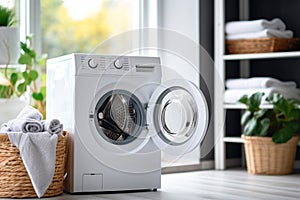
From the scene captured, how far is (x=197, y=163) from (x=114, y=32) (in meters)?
1.02

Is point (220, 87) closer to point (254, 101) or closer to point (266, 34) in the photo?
point (254, 101)

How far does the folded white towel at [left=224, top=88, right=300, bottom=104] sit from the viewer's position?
3.89 metres

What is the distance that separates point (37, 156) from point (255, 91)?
163 cm

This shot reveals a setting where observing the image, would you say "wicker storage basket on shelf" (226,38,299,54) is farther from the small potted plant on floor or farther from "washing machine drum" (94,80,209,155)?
"washing machine drum" (94,80,209,155)

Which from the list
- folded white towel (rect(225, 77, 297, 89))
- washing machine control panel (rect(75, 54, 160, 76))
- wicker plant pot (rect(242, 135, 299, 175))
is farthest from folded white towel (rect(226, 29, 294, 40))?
washing machine control panel (rect(75, 54, 160, 76))

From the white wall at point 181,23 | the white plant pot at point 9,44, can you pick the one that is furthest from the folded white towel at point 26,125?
the white wall at point 181,23

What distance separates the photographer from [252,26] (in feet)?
13.2

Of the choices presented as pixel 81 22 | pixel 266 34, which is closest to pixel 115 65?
pixel 81 22

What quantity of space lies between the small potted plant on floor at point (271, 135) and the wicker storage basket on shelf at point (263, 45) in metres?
0.33

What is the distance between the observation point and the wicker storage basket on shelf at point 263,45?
13.1 ft

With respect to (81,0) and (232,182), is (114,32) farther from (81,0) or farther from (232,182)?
(232,182)

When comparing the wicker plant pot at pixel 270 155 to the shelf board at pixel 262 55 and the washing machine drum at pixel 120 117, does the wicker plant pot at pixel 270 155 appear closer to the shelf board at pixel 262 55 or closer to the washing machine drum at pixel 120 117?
the shelf board at pixel 262 55

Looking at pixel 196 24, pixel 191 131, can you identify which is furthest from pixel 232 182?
pixel 196 24

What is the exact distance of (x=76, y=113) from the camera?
303cm
